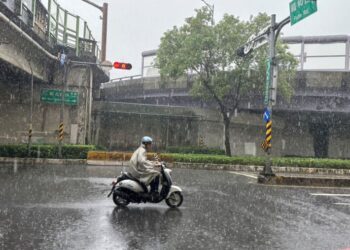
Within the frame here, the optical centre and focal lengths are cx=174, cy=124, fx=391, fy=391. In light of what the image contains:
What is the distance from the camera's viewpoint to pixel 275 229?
7.36 metres

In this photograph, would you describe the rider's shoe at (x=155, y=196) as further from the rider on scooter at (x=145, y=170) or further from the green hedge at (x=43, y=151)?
the green hedge at (x=43, y=151)

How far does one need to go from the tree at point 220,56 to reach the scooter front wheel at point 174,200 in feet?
56.6

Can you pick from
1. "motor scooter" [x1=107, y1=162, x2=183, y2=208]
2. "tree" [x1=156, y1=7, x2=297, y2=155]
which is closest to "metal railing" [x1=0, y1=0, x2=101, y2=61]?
"tree" [x1=156, y1=7, x2=297, y2=155]

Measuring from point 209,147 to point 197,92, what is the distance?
5.66 meters

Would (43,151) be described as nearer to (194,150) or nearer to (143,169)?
(194,150)

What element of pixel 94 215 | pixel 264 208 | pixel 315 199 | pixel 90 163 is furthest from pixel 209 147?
pixel 94 215

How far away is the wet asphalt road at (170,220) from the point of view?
6.16m

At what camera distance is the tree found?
83.7ft

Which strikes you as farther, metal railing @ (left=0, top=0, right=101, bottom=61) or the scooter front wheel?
metal railing @ (left=0, top=0, right=101, bottom=61)

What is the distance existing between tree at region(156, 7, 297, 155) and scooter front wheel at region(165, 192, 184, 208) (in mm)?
17261

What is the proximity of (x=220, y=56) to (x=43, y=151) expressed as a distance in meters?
12.9

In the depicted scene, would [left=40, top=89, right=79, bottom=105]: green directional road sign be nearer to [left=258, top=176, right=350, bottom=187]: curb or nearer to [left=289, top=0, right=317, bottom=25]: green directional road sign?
[left=258, top=176, right=350, bottom=187]: curb

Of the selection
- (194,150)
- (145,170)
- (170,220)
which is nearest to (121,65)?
(194,150)

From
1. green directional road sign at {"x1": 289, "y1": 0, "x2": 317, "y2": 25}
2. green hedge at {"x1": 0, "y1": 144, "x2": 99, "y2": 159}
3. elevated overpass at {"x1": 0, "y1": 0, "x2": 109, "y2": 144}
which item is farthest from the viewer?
elevated overpass at {"x1": 0, "y1": 0, "x2": 109, "y2": 144}
